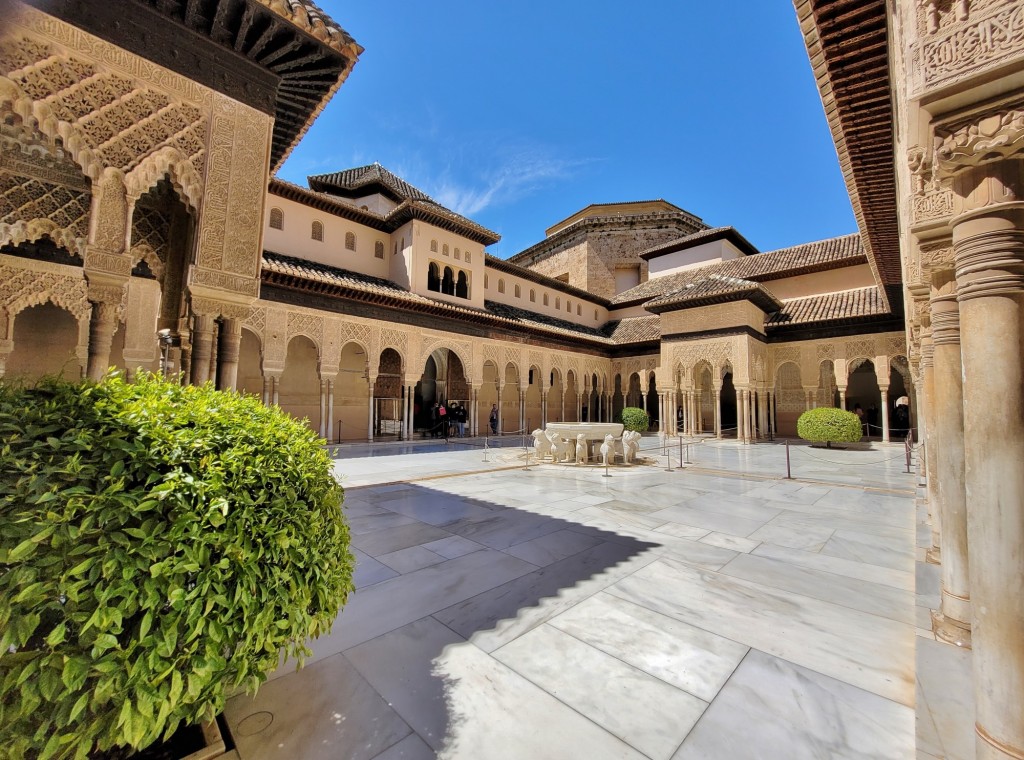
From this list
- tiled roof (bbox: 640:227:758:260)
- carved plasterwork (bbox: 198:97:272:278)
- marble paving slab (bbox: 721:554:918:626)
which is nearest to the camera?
marble paving slab (bbox: 721:554:918:626)

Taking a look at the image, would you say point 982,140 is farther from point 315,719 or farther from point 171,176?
point 171,176

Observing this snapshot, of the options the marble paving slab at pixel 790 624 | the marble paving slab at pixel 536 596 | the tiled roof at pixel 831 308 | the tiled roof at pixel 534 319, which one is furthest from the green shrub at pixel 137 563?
the tiled roof at pixel 831 308

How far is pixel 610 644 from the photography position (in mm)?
2344

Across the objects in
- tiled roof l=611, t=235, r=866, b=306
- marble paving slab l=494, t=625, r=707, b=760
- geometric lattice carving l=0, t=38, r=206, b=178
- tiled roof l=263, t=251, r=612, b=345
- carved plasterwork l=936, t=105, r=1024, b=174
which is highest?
tiled roof l=611, t=235, r=866, b=306

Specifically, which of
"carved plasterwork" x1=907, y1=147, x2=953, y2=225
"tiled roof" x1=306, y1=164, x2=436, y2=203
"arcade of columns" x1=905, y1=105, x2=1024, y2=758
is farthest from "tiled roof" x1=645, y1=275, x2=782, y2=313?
"arcade of columns" x1=905, y1=105, x2=1024, y2=758

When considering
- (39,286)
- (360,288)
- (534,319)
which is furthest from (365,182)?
(39,286)

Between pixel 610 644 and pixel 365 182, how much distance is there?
19826 millimetres

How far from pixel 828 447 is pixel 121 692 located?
16.7m

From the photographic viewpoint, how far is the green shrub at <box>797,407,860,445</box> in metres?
13.2

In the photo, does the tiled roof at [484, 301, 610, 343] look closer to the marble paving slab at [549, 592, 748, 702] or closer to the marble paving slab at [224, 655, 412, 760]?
the marble paving slab at [549, 592, 748, 702]

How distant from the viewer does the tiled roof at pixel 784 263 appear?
18.0 metres

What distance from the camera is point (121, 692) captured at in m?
1.28

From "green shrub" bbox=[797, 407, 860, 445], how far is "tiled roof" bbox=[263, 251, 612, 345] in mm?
10113

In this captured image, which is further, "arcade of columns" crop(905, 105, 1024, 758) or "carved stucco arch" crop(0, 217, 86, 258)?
"carved stucco arch" crop(0, 217, 86, 258)
